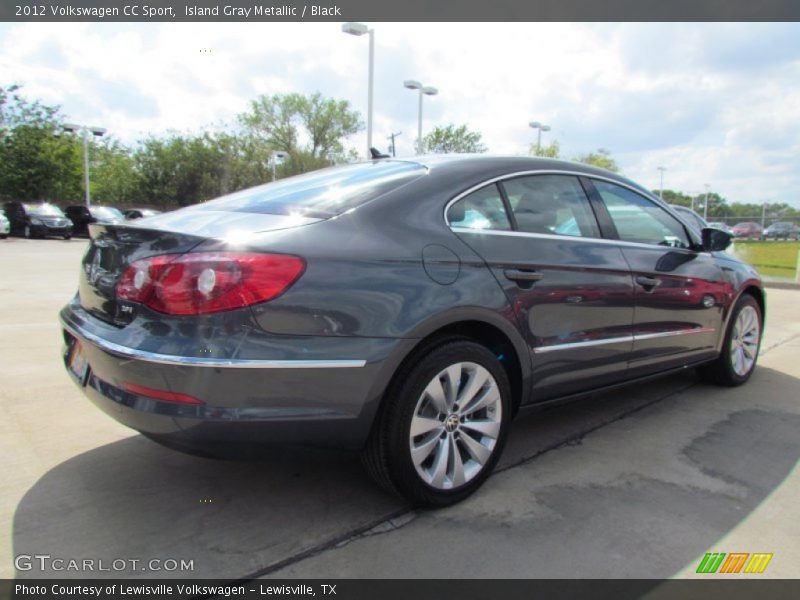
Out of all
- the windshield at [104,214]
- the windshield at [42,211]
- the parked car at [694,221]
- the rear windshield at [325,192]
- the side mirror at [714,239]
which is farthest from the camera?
Result: the windshield at [104,214]

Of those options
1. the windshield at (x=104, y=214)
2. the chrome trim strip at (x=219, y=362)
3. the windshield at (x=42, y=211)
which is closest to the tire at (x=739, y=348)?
the chrome trim strip at (x=219, y=362)

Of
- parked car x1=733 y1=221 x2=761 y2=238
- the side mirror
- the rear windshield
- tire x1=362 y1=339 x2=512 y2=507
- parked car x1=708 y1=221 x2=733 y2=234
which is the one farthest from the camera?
parked car x1=733 y1=221 x2=761 y2=238

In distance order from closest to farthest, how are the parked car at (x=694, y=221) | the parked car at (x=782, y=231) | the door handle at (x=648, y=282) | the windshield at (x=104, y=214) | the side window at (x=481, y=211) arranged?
the side window at (x=481, y=211) < the door handle at (x=648, y=282) < the parked car at (x=694, y=221) < the windshield at (x=104, y=214) < the parked car at (x=782, y=231)

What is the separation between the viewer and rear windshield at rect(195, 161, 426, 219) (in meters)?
2.58

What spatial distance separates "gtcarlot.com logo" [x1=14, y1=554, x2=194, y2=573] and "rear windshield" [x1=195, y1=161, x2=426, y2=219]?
56.2 inches

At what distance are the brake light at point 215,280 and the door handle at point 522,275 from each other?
1.06m

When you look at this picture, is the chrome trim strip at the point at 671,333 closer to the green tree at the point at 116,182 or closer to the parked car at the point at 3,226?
the parked car at the point at 3,226

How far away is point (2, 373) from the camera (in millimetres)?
4371

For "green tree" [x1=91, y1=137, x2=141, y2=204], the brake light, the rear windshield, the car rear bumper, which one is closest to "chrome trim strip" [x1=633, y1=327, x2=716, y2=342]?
the rear windshield

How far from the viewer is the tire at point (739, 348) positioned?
4555 mm

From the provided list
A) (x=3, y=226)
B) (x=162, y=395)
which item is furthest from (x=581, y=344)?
(x=3, y=226)

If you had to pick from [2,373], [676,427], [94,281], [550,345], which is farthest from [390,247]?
[2,373]

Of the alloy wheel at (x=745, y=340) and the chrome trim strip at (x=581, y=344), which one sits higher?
the chrome trim strip at (x=581, y=344)

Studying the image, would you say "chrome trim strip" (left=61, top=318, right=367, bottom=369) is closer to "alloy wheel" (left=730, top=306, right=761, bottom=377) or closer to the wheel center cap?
the wheel center cap
